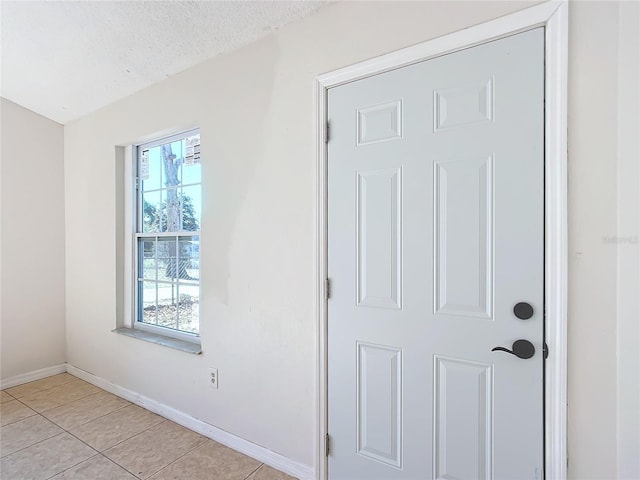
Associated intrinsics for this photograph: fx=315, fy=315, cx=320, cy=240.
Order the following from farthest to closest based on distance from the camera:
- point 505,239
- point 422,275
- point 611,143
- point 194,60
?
point 194,60
point 422,275
point 505,239
point 611,143

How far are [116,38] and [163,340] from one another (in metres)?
2.09

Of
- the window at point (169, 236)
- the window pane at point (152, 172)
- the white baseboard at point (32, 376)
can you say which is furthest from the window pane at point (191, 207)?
the white baseboard at point (32, 376)

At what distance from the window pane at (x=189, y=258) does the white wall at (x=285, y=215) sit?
27cm

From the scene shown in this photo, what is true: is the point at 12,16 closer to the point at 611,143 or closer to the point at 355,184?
the point at 355,184

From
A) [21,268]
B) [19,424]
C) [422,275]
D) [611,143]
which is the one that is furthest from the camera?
[21,268]

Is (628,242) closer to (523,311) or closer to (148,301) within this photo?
(523,311)

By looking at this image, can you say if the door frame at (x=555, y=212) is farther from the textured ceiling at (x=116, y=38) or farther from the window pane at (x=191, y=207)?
the window pane at (x=191, y=207)

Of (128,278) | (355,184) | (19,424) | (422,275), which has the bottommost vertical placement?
(19,424)

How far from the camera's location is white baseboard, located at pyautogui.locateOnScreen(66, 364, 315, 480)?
1749 millimetres

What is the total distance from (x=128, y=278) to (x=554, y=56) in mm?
3228

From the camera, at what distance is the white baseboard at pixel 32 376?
2.93 m

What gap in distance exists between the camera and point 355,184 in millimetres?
1556

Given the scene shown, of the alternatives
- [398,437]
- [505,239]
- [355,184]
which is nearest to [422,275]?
[505,239]

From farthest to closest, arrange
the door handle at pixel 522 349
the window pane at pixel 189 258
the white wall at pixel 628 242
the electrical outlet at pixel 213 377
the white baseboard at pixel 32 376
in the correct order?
the white baseboard at pixel 32 376 < the window pane at pixel 189 258 < the electrical outlet at pixel 213 377 < the door handle at pixel 522 349 < the white wall at pixel 628 242
